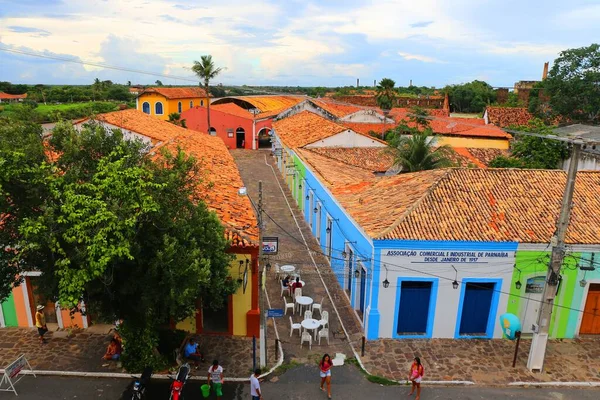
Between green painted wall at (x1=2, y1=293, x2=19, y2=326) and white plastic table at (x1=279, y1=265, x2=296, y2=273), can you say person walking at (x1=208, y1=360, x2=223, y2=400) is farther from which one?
green painted wall at (x1=2, y1=293, x2=19, y2=326)

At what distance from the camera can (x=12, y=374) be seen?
11.4m

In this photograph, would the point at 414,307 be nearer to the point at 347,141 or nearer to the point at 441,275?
the point at 441,275

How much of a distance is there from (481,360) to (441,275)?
2643mm

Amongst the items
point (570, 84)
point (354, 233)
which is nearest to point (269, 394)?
point (354, 233)

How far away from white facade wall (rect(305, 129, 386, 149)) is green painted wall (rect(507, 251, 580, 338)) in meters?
18.8

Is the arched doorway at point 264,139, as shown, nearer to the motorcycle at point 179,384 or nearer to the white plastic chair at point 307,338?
the white plastic chair at point 307,338

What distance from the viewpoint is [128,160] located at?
35.9 feet

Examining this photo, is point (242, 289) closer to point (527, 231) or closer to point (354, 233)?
point (354, 233)

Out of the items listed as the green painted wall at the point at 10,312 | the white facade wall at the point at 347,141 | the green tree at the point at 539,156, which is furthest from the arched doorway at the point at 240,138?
the green painted wall at the point at 10,312

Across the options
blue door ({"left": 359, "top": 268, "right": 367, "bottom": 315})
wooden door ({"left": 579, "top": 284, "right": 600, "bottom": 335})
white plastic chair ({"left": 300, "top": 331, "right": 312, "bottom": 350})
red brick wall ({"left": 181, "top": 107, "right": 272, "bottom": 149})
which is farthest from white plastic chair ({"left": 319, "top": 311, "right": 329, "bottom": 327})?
red brick wall ({"left": 181, "top": 107, "right": 272, "bottom": 149})

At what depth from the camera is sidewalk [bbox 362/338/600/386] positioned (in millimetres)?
12484

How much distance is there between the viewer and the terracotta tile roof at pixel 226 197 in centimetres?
1378

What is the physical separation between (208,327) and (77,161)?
21.5ft

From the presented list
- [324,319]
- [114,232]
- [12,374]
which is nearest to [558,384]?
[324,319]
